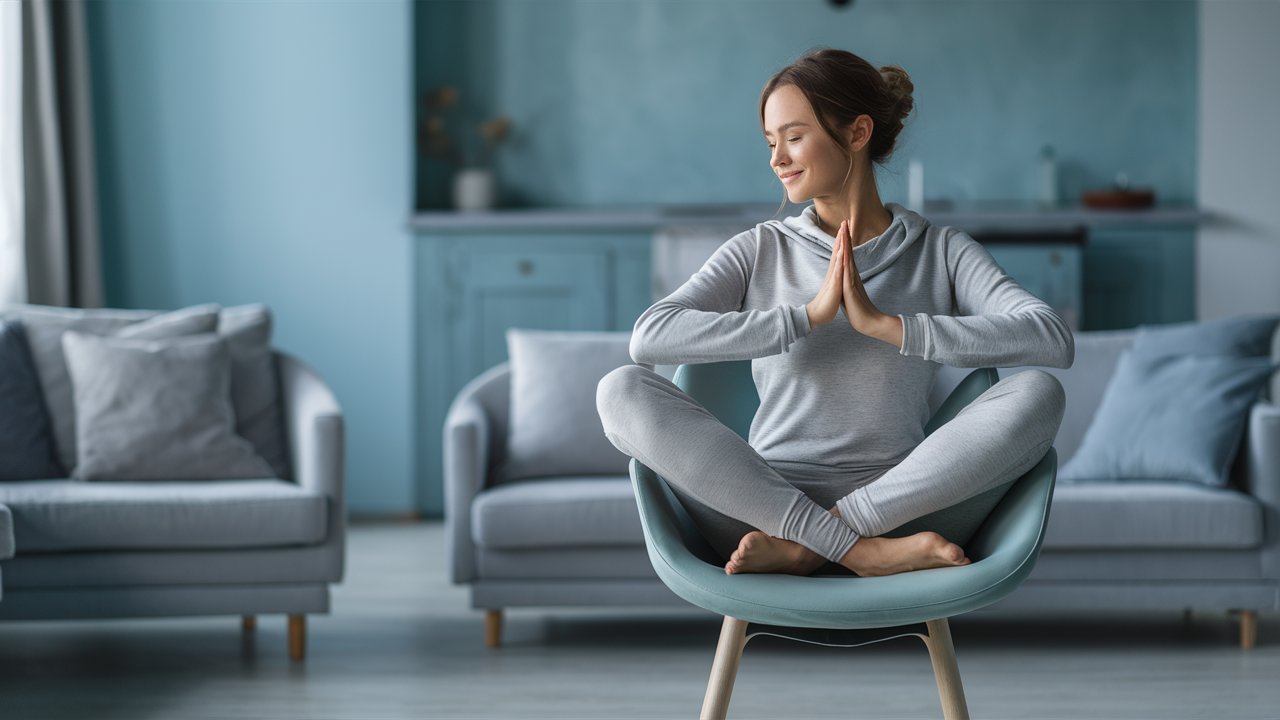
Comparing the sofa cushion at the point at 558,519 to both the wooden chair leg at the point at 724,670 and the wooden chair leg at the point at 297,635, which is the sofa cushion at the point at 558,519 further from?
the wooden chair leg at the point at 724,670

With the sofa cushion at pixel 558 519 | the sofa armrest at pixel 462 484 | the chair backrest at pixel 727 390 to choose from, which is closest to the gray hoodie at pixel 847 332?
the chair backrest at pixel 727 390

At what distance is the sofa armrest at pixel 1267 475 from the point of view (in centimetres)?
299

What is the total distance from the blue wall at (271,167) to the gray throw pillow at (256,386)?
1.63 m

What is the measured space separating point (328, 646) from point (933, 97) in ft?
11.6

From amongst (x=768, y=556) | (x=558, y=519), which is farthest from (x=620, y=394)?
(x=558, y=519)

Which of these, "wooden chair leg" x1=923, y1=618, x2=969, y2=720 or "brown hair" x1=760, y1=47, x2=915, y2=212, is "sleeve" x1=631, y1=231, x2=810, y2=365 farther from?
"wooden chair leg" x1=923, y1=618, x2=969, y2=720

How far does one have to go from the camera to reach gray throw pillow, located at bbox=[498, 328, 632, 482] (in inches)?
131

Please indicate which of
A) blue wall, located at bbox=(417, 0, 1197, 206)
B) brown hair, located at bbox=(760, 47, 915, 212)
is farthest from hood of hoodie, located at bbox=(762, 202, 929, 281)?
blue wall, located at bbox=(417, 0, 1197, 206)

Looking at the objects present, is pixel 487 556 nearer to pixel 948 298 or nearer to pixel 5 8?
pixel 948 298

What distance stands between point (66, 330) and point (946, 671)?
8.39 feet

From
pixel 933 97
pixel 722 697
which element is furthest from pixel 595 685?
pixel 933 97

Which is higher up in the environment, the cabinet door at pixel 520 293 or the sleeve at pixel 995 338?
the sleeve at pixel 995 338

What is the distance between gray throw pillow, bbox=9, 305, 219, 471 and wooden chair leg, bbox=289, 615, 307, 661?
785mm

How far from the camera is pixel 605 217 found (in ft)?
16.8
